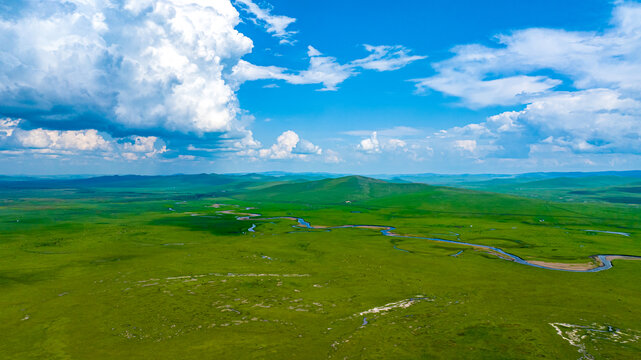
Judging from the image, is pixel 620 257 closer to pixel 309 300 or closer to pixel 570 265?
pixel 570 265

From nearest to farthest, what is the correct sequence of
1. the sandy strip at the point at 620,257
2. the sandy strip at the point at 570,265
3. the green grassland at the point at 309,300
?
the green grassland at the point at 309,300
the sandy strip at the point at 570,265
the sandy strip at the point at 620,257

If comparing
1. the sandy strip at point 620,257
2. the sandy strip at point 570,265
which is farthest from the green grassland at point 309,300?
the sandy strip at point 620,257

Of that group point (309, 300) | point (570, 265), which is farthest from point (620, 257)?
point (309, 300)

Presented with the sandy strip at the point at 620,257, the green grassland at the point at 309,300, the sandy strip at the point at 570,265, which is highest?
the green grassland at the point at 309,300

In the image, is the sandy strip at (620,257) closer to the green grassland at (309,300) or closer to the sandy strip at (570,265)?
the green grassland at (309,300)

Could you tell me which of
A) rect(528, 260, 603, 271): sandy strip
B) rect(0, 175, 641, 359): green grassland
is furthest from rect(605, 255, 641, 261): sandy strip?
rect(528, 260, 603, 271): sandy strip

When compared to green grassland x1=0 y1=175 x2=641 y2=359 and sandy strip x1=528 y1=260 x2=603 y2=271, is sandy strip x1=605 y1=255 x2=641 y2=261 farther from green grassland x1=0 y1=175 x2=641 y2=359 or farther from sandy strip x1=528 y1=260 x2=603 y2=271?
sandy strip x1=528 y1=260 x2=603 y2=271

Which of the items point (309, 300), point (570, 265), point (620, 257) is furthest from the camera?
point (620, 257)

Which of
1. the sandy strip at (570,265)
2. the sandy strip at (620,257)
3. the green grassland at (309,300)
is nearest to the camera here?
the green grassland at (309,300)

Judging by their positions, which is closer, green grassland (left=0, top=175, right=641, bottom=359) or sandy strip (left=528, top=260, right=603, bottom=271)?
green grassland (left=0, top=175, right=641, bottom=359)

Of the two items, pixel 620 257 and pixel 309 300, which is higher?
pixel 309 300

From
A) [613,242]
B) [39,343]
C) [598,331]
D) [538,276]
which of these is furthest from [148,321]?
[613,242]
